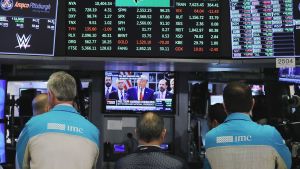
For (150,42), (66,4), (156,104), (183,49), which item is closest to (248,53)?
(183,49)

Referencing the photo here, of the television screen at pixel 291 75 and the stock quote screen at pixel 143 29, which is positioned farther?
the television screen at pixel 291 75

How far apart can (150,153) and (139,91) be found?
1780 millimetres

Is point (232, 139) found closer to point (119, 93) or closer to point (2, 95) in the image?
point (119, 93)

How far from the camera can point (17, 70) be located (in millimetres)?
4453

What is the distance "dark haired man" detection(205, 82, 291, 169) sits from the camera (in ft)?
8.16

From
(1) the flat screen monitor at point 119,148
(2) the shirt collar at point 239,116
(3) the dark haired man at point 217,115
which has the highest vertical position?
(2) the shirt collar at point 239,116

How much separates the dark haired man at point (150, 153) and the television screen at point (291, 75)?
68.6 inches

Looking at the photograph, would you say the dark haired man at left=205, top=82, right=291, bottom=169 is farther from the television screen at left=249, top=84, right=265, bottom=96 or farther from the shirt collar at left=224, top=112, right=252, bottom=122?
the television screen at left=249, top=84, right=265, bottom=96

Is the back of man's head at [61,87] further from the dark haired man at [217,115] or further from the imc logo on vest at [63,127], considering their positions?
the dark haired man at [217,115]

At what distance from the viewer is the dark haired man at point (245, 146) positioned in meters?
2.49

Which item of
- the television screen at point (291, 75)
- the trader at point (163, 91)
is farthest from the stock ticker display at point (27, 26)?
the television screen at point (291, 75)

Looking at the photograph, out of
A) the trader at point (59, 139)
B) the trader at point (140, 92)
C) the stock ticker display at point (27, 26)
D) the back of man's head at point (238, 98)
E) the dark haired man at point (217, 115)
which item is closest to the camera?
the trader at point (59, 139)

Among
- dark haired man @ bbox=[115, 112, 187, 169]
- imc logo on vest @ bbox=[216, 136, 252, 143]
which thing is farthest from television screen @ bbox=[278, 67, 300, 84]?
dark haired man @ bbox=[115, 112, 187, 169]

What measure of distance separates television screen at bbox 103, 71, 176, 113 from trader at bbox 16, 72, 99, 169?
1828 mm
